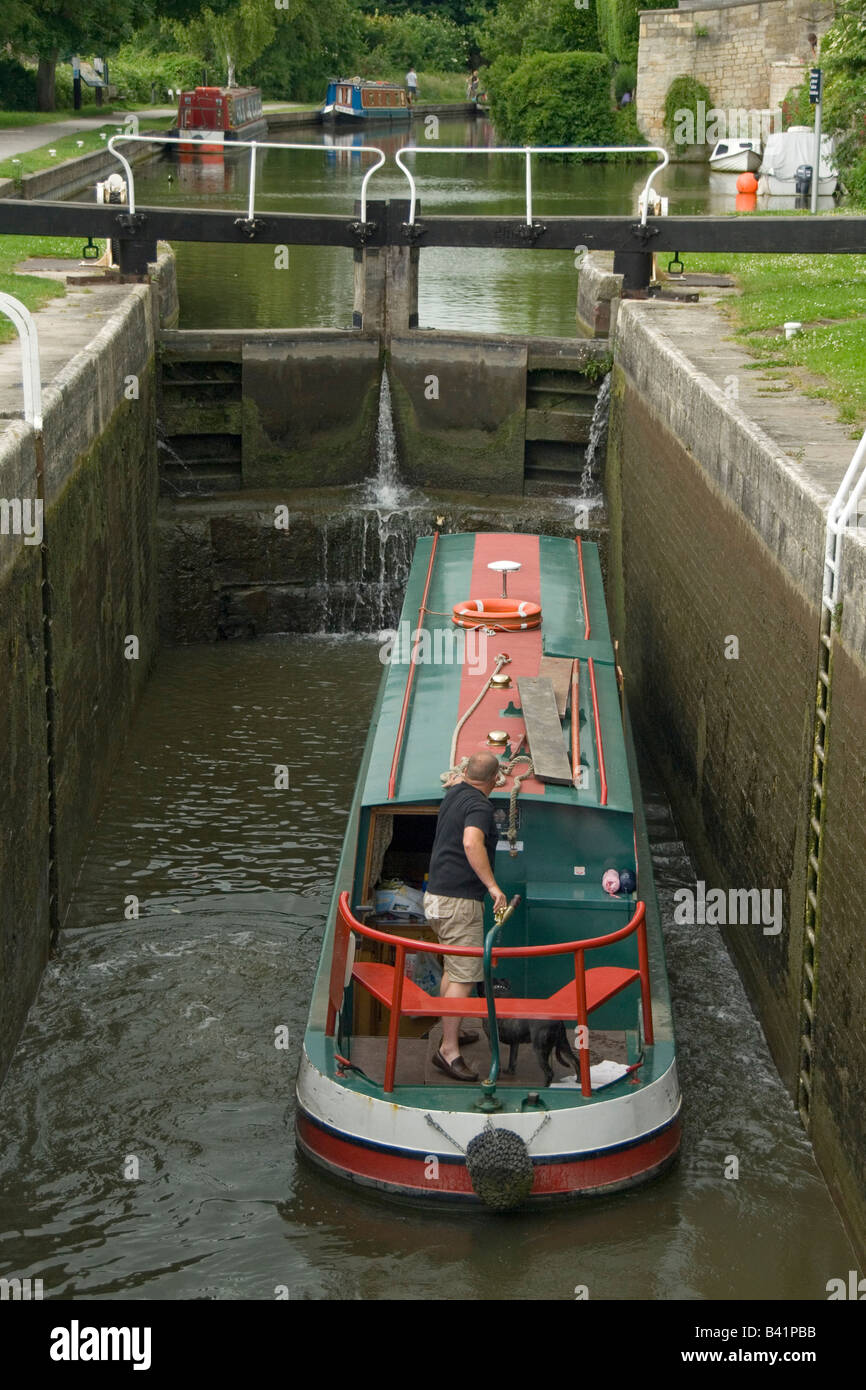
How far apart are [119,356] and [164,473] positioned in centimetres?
323

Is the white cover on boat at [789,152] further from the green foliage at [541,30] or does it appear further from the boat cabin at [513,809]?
the boat cabin at [513,809]

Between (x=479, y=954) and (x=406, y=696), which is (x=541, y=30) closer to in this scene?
(x=406, y=696)

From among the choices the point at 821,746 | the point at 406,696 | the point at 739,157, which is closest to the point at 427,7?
the point at 739,157

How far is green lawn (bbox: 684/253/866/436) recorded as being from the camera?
1449 cm

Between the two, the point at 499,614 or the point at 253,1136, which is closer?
the point at 253,1136

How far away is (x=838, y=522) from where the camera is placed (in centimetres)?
911

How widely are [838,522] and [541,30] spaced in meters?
64.4

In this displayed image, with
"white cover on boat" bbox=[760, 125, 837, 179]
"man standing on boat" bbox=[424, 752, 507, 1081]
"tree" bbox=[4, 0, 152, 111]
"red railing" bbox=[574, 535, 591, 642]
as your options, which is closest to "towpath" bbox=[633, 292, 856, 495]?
"red railing" bbox=[574, 535, 591, 642]

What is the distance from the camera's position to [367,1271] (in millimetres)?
8383

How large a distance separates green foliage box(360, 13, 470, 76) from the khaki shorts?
8467 cm

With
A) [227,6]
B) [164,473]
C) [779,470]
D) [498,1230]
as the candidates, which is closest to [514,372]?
[164,473]

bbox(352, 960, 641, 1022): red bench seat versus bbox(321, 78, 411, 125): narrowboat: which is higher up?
bbox(321, 78, 411, 125): narrowboat

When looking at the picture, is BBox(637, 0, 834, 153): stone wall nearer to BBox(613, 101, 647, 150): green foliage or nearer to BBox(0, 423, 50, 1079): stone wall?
BBox(613, 101, 647, 150): green foliage

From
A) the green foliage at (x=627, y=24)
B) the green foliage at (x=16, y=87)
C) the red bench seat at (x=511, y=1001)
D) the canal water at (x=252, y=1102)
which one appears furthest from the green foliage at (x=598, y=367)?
the green foliage at (x=627, y=24)
